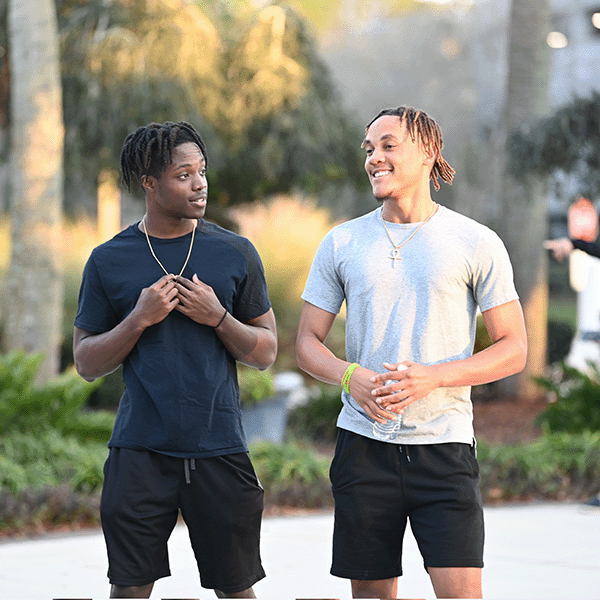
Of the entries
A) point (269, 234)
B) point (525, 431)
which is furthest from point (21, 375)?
point (269, 234)

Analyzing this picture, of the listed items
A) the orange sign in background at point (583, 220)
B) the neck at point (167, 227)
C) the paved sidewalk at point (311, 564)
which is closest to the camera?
the neck at point (167, 227)

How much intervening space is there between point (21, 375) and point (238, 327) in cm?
517

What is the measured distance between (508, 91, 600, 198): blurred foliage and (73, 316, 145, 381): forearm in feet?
→ 29.6

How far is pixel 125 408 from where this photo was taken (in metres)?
3.31

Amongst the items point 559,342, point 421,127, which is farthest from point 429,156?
point 559,342

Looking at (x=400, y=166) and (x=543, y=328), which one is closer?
(x=400, y=166)

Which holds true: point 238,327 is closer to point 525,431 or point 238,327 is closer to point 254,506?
point 254,506

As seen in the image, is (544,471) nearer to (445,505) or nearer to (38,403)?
(38,403)

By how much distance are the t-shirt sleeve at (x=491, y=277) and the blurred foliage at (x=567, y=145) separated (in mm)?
8586

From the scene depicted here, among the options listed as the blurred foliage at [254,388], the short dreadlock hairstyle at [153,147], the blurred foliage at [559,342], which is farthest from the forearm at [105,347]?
the blurred foliage at [559,342]

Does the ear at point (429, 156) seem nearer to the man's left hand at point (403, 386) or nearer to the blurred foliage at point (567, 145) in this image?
the man's left hand at point (403, 386)

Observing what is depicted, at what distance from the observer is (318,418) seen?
459 inches

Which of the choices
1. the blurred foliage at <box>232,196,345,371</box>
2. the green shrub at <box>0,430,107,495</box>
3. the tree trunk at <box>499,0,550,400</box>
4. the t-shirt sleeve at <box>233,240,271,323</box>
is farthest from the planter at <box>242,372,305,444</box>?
the t-shirt sleeve at <box>233,240,271,323</box>

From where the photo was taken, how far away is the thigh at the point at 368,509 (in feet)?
10.6
